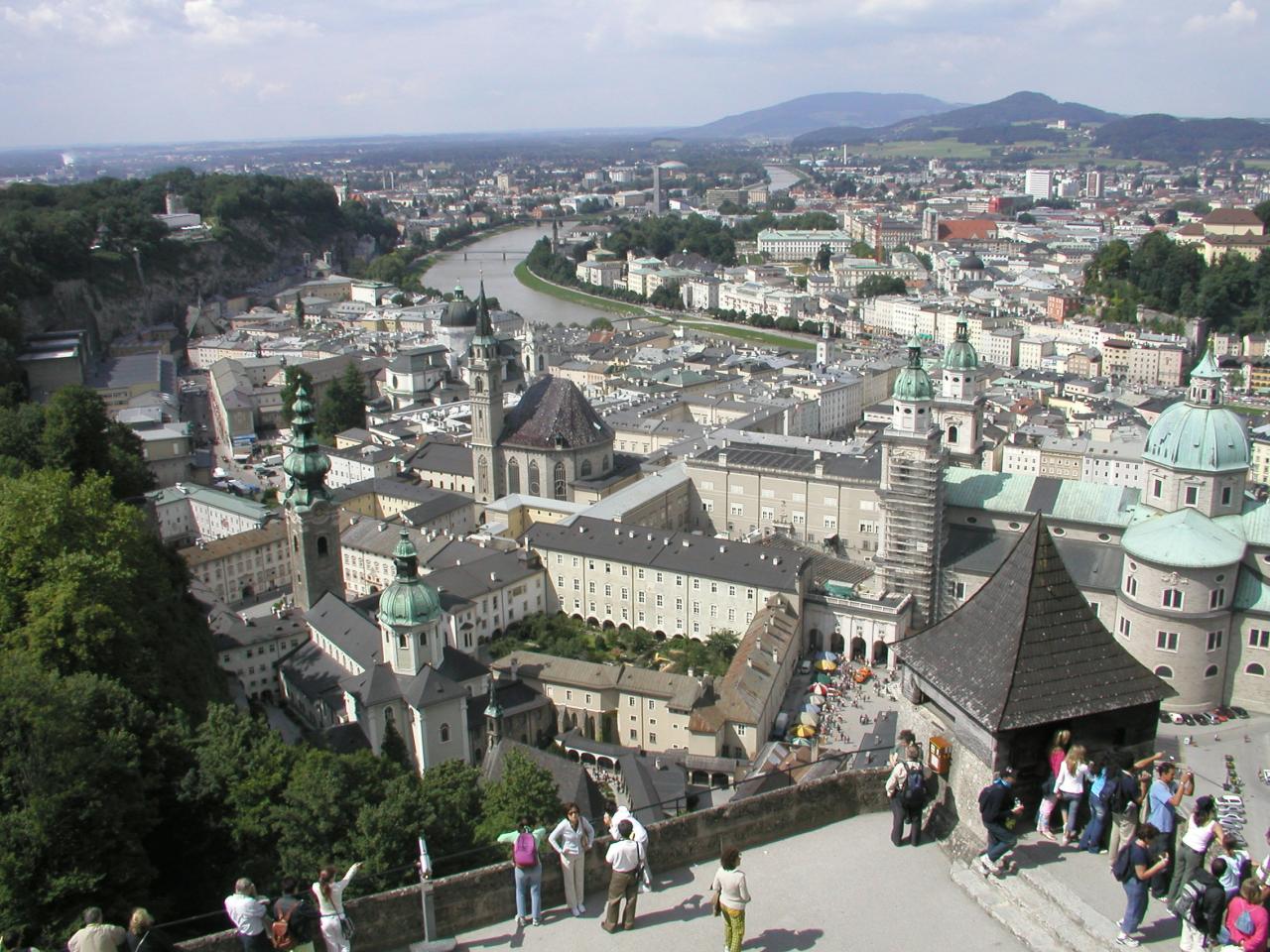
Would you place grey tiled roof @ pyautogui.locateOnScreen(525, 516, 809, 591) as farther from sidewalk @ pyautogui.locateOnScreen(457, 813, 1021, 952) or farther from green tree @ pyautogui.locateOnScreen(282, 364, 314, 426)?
green tree @ pyautogui.locateOnScreen(282, 364, 314, 426)

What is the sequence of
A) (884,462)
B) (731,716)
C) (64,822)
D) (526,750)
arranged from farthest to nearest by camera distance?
(884,462), (731,716), (526,750), (64,822)

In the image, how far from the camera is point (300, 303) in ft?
258

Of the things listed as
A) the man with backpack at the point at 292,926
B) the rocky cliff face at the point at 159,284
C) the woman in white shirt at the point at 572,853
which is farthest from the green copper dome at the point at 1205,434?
the rocky cliff face at the point at 159,284

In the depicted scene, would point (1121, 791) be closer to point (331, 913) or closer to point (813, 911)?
point (813, 911)

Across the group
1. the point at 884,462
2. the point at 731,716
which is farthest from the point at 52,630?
the point at 884,462

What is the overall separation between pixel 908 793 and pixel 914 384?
21069 millimetres

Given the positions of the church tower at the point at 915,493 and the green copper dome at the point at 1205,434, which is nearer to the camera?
the green copper dome at the point at 1205,434

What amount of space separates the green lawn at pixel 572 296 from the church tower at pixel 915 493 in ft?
197

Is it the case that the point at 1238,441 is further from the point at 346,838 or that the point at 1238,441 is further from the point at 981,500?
the point at 346,838

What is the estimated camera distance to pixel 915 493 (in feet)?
92.3

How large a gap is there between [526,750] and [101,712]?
25.7 ft

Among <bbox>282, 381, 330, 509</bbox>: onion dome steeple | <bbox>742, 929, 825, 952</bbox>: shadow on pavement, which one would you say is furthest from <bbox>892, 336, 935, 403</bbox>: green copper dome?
<bbox>742, 929, 825, 952</bbox>: shadow on pavement

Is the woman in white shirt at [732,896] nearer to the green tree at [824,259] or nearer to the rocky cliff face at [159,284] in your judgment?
the rocky cliff face at [159,284]

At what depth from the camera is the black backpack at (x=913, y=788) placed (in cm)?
817
